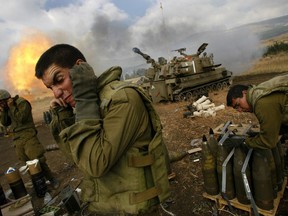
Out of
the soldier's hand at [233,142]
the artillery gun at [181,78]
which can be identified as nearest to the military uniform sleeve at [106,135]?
the soldier's hand at [233,142]

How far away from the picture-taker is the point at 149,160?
182cm

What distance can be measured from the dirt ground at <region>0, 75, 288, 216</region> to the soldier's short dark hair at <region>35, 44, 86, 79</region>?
55.9 inches

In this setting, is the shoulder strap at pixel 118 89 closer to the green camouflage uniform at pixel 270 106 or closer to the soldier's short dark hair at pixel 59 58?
the soldier's short dark hair at pixel 59 58

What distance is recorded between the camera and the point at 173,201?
495 cm

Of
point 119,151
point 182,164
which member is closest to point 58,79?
point 119,151

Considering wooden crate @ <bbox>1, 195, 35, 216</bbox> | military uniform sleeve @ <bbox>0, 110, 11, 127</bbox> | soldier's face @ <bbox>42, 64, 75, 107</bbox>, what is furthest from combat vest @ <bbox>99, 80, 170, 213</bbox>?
military uniform sleeve @ <bbox>0, 110, 11, 127</bbox>

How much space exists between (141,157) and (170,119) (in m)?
9.95

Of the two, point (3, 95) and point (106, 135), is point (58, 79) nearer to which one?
point (106, 135)

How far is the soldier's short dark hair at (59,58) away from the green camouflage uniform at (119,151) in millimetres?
254

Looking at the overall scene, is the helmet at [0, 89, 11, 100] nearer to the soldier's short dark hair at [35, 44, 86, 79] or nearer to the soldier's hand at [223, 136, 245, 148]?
the soldier's short dark hair at [35, 44, 86, 79]

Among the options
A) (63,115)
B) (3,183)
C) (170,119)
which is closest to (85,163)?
(63,115)

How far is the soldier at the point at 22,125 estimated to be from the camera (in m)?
6.03

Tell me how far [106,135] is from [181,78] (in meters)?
14.0

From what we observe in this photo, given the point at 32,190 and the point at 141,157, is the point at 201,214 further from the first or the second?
the point at 32,190
